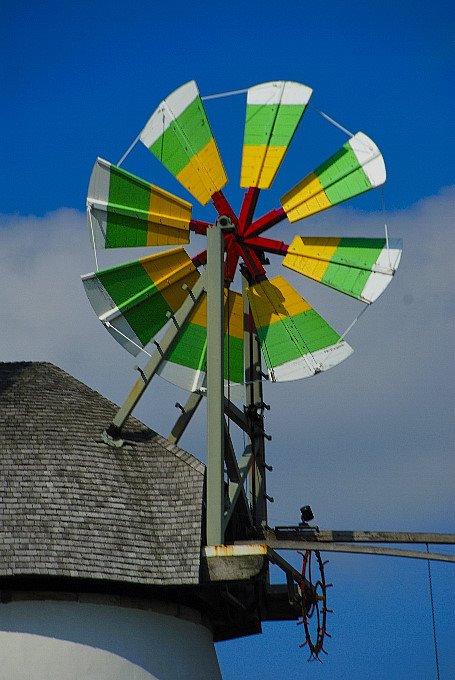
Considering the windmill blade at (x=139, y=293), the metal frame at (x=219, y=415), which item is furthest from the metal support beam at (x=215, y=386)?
the windmill blade at (x=139, y=293)

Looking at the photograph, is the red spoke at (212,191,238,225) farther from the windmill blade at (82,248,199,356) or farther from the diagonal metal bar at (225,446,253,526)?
the diagonal metal bar at (225,446,253,526)

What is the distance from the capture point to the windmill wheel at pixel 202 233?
26.2 metres

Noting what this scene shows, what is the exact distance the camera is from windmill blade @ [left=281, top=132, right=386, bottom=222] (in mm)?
25656

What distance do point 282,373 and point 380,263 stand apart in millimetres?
2965

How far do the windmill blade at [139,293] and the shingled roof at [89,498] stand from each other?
1.73m

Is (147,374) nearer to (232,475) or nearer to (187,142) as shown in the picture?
(232,475)

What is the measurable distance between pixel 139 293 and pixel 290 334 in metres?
3.10

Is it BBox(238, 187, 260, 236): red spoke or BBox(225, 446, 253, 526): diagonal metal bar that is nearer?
BBox(225, 446, 253, 526): diagonal metal bar

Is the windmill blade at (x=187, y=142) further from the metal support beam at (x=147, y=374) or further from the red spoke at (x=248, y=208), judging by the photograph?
the metal support beam at (x=147, y=374)

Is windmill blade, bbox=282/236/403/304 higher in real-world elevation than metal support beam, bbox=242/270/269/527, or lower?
higher

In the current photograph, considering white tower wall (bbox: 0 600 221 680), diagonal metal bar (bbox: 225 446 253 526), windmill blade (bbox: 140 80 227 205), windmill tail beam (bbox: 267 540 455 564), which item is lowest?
white tower wall (bbox: 0 600 221 680)

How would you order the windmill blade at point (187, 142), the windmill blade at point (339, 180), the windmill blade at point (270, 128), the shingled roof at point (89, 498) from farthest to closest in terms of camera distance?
the windmill blade at point (187, 142) → the windmill blade at point (270, 128) → the windmill blade at point (339, 180) → the shingled roof at point (89, 498)

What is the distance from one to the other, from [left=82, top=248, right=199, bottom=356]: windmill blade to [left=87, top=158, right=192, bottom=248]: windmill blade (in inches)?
17.3

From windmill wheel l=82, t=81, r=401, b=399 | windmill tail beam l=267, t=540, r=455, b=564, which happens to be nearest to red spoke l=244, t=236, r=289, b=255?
windmill wheel l=82, t=81, r=401, b=399
